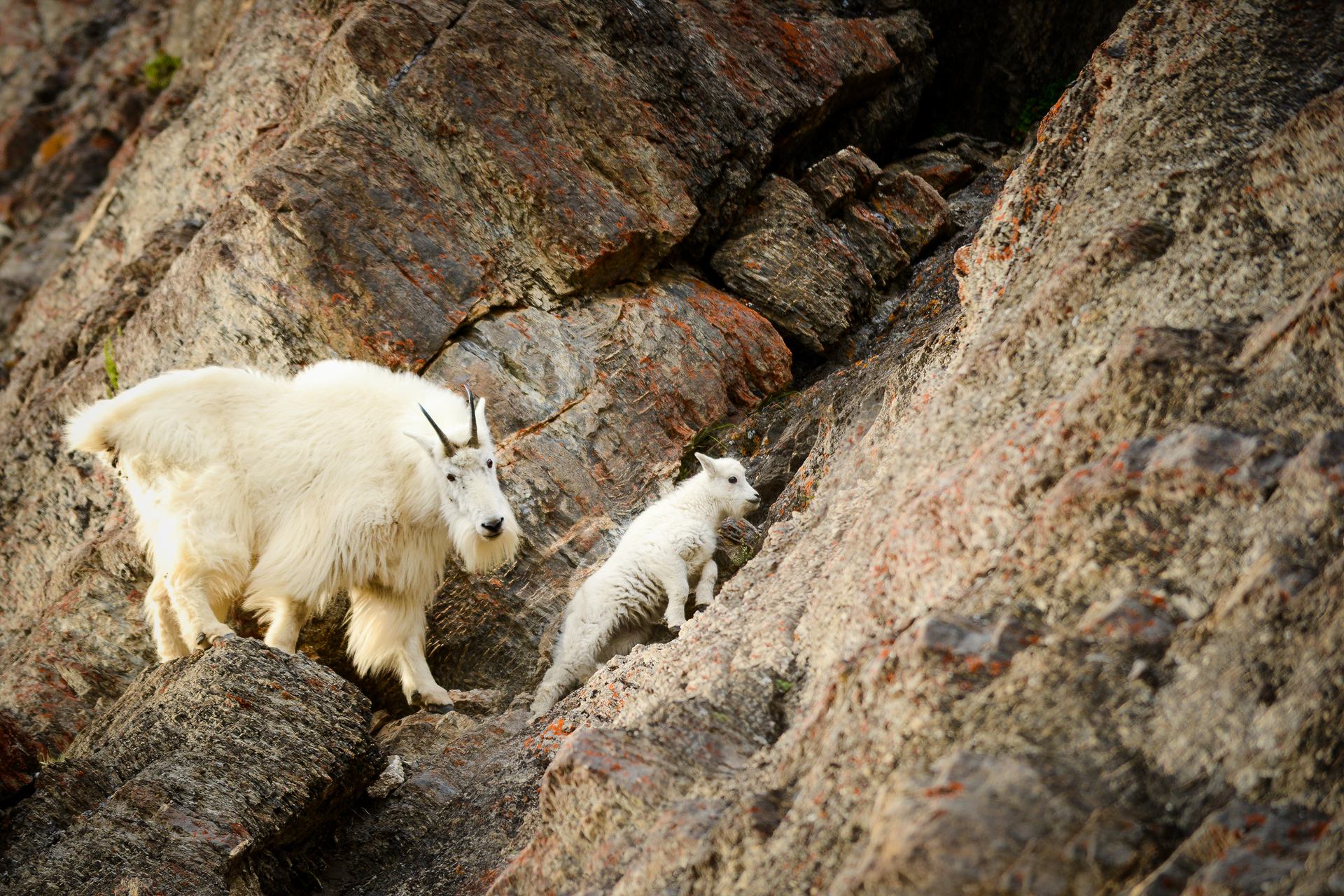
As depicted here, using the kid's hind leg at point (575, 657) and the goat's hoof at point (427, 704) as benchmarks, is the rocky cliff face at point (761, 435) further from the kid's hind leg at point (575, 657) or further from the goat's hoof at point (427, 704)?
the kid's hind leg at point (575, 657)

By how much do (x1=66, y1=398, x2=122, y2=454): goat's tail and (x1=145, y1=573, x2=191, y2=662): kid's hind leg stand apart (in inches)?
41.8

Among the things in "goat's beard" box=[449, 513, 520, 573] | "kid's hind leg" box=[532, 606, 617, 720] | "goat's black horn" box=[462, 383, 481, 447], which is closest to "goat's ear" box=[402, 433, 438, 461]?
"goat's black horn" box=[462, 383, 481, 447]

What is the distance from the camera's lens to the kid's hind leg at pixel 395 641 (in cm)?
796

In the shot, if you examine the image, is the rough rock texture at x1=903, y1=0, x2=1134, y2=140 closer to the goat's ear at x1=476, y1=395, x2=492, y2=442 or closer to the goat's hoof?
the goat's ear at x1=476, y1=395, x2=492, y2=442

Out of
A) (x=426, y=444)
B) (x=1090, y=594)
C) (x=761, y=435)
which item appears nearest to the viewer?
(x=1090, y=594)

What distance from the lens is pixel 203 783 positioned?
18.6 ft

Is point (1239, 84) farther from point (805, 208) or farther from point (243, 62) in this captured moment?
point (243, 62)

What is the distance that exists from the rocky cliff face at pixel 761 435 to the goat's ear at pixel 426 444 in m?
1.07

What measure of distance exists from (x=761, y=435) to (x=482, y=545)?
8.88 feet

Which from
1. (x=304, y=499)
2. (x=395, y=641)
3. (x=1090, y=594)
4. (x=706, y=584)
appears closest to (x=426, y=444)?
(x=304, y=499)

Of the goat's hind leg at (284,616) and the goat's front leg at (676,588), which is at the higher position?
the goat's front leg at (676,588)

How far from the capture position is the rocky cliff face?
3232mm

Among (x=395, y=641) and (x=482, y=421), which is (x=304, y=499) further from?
(x=482, y=421)

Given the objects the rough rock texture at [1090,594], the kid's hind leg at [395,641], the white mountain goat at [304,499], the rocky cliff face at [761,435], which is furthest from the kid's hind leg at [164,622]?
the rough rock texture at [1090,594]
